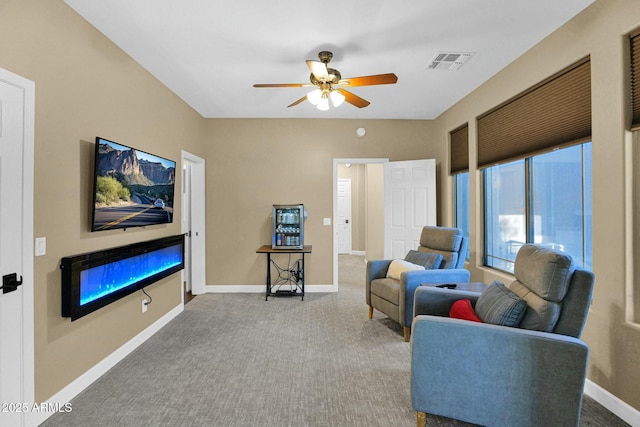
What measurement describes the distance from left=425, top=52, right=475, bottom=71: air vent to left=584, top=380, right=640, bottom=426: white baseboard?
287 centimetres

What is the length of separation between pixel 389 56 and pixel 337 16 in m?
0.82

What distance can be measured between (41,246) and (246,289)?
10.6 feet

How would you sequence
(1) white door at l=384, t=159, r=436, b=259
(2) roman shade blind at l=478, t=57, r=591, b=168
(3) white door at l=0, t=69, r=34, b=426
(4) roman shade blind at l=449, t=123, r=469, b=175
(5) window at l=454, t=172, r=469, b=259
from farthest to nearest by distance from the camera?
(1) white door at l=384, t=159, r=436, b=259 → (5) window at l=454, t=172, r=469, b=259 → (4) roman shade blind at l=449, t=123, r=469, b=175 → (2) roman shade blind at l=478, t=57, r=591, b=168 → (3) white door at l=0, t=69, r=34, b=426

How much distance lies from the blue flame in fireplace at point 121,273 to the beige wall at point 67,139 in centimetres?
17

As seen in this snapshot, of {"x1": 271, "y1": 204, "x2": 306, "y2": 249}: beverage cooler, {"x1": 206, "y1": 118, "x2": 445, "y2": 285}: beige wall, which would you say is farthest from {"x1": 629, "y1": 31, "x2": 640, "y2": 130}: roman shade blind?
{"x1": 271, "y1": 204, "x2": 306, "y2": 249}: beverage cooler

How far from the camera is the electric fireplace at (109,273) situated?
7.11 feet

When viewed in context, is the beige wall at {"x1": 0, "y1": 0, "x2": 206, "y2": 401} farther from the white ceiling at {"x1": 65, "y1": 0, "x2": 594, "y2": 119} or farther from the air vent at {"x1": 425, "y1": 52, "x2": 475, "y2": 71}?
the air vent at {"x1": 425, "y1": 52, "x2": 475, "y2": 71}

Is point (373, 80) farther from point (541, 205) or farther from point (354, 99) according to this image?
point (541, 205)

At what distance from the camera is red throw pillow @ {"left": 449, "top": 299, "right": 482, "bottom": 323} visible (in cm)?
213

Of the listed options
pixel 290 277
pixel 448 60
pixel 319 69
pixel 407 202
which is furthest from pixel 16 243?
pixel 407 202

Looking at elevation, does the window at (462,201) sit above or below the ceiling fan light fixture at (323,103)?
below

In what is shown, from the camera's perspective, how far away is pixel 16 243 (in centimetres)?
186

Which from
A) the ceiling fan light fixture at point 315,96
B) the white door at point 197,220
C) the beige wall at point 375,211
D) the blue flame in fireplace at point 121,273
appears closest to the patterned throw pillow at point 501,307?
the ceiling fan light fixture at point 315,96

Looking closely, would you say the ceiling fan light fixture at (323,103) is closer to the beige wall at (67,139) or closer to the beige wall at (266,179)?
the beige wall at (67,139)
